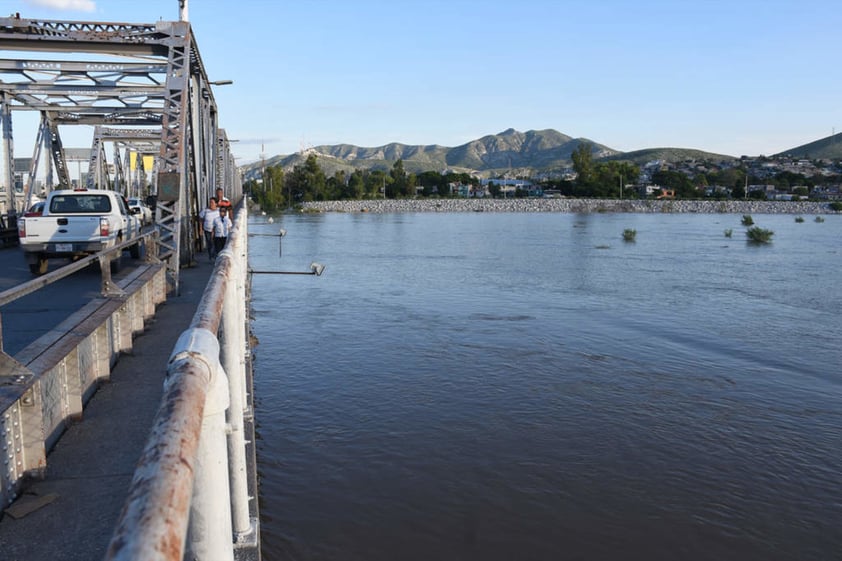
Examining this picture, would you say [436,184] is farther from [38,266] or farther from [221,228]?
[38,266]

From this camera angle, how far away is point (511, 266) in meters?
31.1

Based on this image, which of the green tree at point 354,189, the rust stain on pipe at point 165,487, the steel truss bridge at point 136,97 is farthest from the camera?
the green tree at point 354,189

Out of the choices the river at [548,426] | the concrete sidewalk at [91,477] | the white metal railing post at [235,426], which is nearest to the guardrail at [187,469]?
the white metal railing post at [235,426]

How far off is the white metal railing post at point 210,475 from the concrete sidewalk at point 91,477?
1.61 metres

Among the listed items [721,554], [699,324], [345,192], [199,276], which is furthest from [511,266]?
[345,192]

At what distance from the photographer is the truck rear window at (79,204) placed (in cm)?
1617

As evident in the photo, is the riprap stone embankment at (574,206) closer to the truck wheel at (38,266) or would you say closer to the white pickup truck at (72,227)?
the white pickup truck at (72,227)

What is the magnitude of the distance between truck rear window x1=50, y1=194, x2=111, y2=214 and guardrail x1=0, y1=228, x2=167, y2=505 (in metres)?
9.37

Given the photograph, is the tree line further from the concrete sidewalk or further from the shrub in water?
the concrete sidewalk

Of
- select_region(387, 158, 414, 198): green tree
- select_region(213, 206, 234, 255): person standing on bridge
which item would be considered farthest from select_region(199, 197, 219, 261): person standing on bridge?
select_region(387, 158, 414, 198): green tree

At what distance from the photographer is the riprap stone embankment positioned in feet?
375

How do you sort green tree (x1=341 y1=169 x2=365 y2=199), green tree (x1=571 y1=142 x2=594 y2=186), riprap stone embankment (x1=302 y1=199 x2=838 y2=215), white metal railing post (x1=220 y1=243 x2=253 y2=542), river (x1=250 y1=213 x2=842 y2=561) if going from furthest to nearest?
1. green tree (x1=571 y1=142 x2=594 y2=186)
2. green tree (x1=341 y1=169 x2=365 y2=199)
3. riprap stone embankment (x1=302 y1=199 x2=838 y2=215)
4. river (x1=250 y1=213 x2=842 y2=561)
5. white metal railing post (x1=220 y1=243 x2=253 y2=542)

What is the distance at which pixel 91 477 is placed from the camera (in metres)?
4.59

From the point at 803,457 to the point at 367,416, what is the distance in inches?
229
